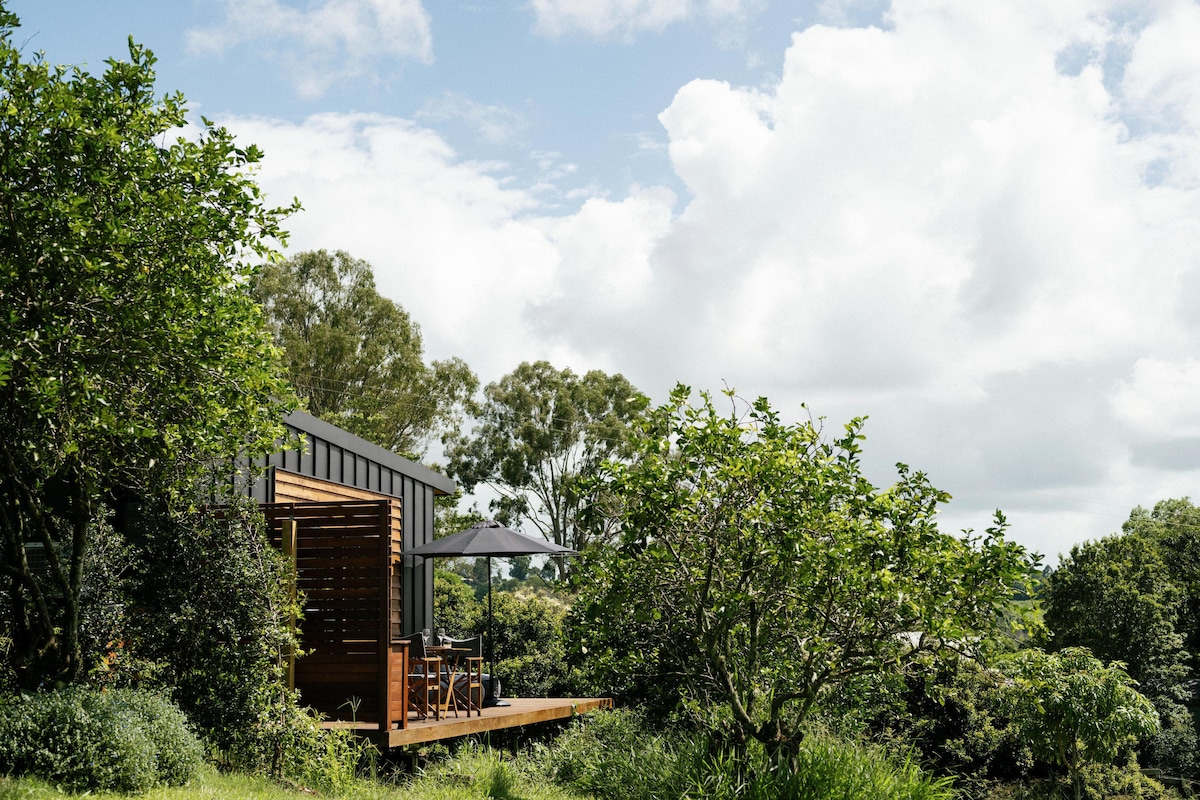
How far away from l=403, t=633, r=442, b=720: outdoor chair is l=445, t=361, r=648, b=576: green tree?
2526cm

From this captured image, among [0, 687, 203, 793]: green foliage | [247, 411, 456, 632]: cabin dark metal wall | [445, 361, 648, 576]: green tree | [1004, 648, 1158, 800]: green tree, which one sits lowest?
[1004, 648, 1158, 800]: green tree

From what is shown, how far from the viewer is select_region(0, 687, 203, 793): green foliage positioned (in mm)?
6422

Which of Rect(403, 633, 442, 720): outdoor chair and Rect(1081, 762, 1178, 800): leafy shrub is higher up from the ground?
Rect(403, 633, 442, 720): outdoor chair

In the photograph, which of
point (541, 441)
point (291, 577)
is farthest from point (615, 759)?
point (541, 441)

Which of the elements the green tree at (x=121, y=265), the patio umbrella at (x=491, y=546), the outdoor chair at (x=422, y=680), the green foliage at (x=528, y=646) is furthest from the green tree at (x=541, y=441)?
the green tree at (x=121, y=265)

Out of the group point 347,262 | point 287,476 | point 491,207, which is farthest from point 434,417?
point 287,476

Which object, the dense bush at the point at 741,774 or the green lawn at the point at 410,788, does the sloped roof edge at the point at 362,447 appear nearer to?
the green lawn at the point at 410,788

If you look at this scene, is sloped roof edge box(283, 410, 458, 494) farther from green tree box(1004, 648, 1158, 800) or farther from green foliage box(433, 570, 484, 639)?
green tree box(1004, 648, 1158, 800)

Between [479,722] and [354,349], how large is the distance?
22376 mm

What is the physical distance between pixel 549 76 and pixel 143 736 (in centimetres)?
695

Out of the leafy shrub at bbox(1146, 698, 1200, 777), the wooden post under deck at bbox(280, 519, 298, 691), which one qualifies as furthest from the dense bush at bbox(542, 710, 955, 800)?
the leafy shrub at bbox(1146, 698, 1200, 777)

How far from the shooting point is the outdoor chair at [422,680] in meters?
10.3

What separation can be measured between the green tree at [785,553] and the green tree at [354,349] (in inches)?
929

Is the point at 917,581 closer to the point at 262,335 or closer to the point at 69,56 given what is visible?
the point at 262,335
